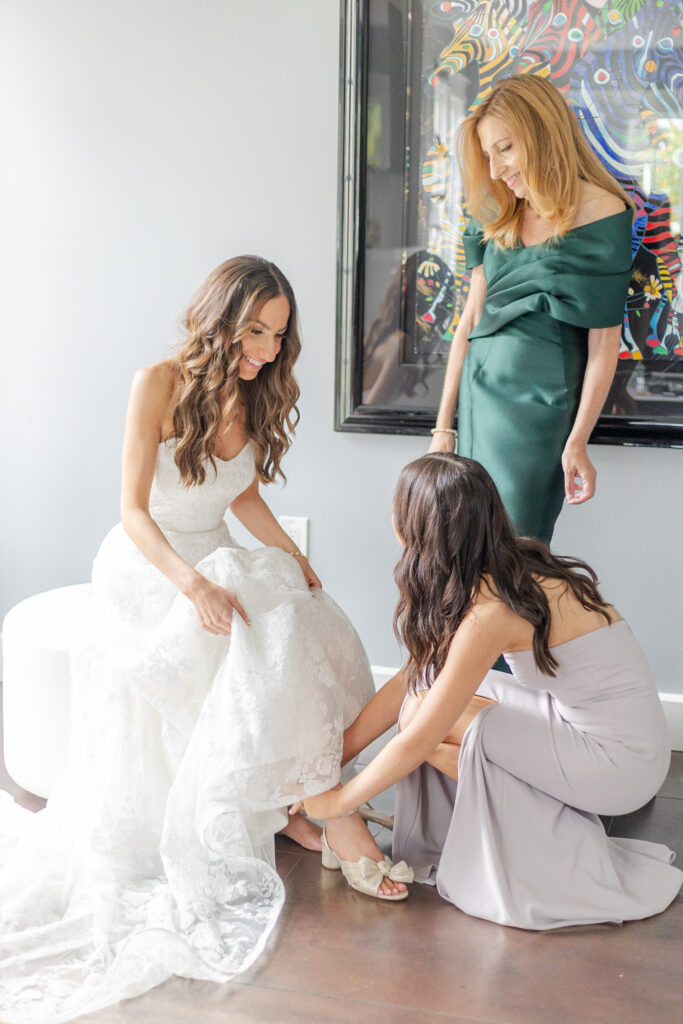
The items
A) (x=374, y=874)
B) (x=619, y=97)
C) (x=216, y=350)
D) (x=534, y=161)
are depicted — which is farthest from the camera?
(x=619, y=97)

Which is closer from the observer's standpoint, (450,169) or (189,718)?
(189,718)

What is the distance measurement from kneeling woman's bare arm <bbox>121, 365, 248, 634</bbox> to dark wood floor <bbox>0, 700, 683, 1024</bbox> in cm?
60

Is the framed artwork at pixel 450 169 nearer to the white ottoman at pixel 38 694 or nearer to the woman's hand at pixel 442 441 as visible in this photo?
the woman's hand at pixel 442 441

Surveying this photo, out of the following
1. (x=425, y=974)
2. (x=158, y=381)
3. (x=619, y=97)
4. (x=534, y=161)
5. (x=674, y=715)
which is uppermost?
(x=619, y=97)

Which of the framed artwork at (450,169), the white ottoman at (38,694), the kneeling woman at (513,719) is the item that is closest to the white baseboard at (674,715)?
the framed artwork at (450,169)

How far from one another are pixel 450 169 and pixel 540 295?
59 cm

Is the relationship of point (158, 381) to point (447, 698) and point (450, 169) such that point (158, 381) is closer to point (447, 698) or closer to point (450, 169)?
point (447, 698)

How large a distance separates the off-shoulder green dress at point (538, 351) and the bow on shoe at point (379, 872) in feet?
2.48

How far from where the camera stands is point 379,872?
6.50 feet

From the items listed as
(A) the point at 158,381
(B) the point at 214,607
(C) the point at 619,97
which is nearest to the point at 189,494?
(A) the point at 158,381

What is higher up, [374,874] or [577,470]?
[577,470]

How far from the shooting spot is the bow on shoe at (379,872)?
198cm

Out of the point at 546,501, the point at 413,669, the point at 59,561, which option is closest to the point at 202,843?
the point at 413,669

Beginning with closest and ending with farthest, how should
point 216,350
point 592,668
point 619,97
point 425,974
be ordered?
point 425,974, point 592,668, point 216,350, point 619,97
